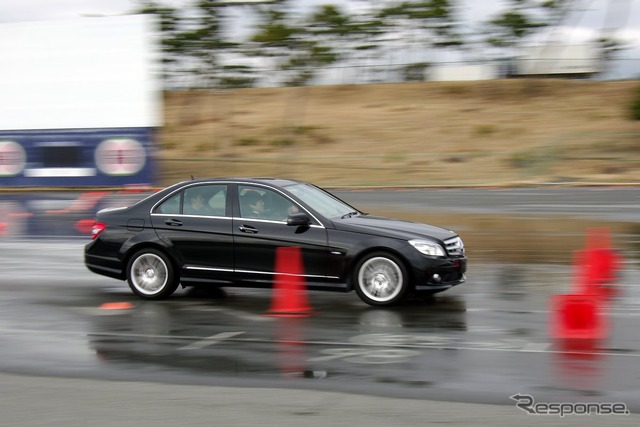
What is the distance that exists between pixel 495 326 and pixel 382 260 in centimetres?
160

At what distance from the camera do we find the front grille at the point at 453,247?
10.2 metres

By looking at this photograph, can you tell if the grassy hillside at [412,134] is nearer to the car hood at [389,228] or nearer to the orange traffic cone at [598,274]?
the orange traffic cone at [598,274]

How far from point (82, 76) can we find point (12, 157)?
13.0 ft

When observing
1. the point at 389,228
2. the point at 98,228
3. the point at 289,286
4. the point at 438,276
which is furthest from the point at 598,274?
the point at 98,228

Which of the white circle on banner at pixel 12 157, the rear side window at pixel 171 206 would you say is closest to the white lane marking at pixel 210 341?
the rear side window at pixel 171 206

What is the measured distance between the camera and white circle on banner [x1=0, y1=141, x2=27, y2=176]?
32.3 metres

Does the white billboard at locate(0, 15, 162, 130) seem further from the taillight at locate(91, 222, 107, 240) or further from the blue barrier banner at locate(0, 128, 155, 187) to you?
the taillight at locate(91, 222, 107, 240)

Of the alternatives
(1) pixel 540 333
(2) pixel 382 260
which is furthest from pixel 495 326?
(2) pixel 382 260

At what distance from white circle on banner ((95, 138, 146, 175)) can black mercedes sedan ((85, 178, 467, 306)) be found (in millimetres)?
20502

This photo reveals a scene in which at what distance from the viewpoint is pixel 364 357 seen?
7797 mm

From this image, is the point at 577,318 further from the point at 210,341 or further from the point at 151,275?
the point at 151,275

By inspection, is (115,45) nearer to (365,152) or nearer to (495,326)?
(365,152)

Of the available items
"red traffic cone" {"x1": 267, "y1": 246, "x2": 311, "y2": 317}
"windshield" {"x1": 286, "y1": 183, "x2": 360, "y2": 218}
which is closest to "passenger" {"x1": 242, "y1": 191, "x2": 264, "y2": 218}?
"windshield" {"x1": 286, "y1": 183, "x2": 360, "y2": 218}

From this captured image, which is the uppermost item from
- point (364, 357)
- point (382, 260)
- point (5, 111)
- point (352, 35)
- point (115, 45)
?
point (352, 35)
